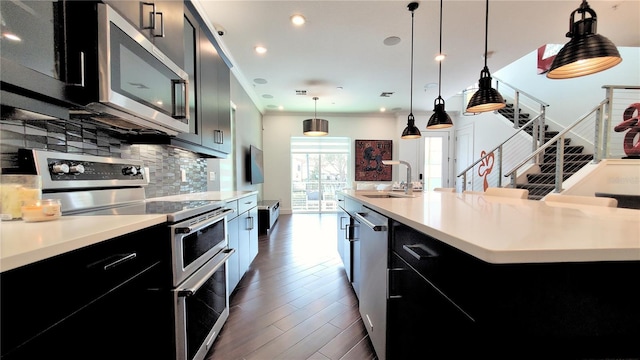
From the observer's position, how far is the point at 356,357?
144cm

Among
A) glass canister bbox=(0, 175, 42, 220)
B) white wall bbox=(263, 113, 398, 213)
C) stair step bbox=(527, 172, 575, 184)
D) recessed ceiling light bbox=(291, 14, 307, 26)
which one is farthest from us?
white wall bbox=(263, 113, 398, 213)

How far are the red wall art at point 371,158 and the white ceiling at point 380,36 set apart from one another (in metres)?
2.28

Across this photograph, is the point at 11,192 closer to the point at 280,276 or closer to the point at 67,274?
the point at 67,274

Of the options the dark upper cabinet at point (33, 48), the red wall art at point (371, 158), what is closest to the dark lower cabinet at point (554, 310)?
the dark upper cabinet at point (33, 48)

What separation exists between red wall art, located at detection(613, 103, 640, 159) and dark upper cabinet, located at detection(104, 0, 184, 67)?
17.4ft

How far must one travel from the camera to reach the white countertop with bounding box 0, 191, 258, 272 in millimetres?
529

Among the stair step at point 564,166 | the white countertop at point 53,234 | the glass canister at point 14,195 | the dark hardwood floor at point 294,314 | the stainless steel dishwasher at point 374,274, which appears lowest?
the dark hardwood floor at point 294,314

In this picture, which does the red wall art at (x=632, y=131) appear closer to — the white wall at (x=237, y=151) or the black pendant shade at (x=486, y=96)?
the black pendant shade at (x=486, y=96)

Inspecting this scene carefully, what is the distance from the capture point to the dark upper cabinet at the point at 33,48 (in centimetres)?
75

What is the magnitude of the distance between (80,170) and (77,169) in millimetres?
17

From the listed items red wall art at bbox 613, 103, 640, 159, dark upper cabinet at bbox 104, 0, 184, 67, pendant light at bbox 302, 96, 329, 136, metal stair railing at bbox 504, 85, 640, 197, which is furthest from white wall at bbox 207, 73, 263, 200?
red wall art at bbox 613, 103, 640, 159

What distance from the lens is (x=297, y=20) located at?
2.67 m

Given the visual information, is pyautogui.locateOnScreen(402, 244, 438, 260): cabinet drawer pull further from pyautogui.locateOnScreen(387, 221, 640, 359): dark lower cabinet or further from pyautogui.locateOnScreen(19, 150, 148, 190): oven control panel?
pyautogui.locateOnScreen(19, 150, 148, 190): oven control panel

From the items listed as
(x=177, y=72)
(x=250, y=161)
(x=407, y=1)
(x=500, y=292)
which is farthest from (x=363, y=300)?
(x=250, y=161)
